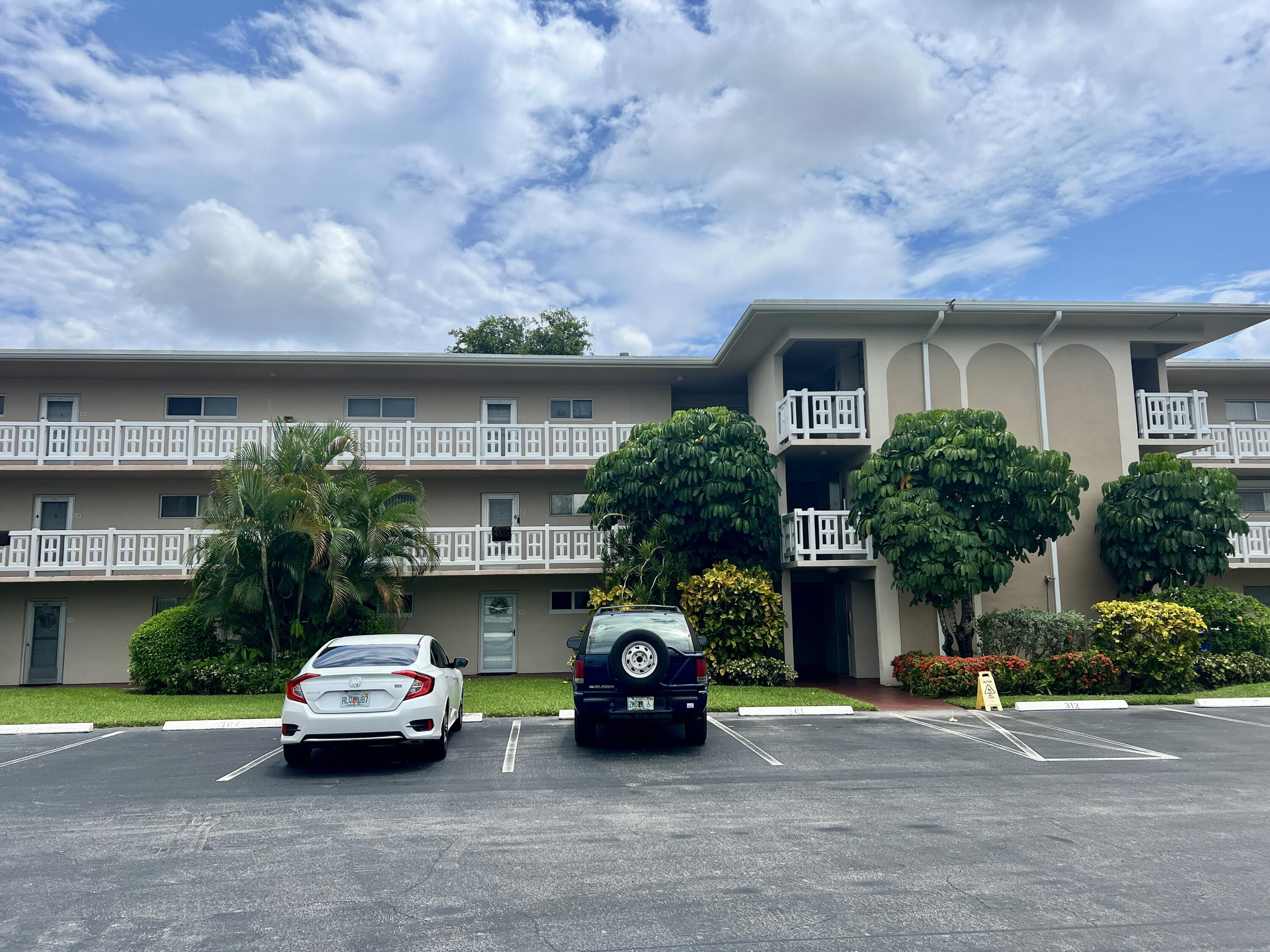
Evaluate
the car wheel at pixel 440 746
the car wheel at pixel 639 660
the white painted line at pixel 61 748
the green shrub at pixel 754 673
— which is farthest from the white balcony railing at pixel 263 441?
the car wheel at pixel 440 746

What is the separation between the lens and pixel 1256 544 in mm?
20891

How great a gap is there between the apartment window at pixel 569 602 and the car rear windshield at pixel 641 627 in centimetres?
980

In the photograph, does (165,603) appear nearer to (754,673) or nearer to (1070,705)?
(754,673)

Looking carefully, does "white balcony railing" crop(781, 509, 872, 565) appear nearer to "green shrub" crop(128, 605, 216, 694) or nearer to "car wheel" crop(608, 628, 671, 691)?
"car wheel" crop(608, 628, 671, 691)

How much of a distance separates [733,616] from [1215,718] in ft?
26.9

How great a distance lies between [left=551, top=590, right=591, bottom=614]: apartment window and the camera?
74.1 feet

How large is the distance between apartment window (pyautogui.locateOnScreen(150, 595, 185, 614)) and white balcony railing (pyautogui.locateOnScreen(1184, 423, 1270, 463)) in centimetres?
2519

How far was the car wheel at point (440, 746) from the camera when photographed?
10.7 m

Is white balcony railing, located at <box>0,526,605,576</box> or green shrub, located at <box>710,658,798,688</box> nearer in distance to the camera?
green shrub, located at <box>710,658,798,688</box>

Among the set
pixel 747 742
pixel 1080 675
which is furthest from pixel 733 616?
pixel 1080 675

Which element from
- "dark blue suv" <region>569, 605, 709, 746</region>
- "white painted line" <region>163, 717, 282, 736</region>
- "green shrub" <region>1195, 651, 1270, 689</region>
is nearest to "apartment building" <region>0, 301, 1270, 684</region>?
"green shrub" <region>1195, 651, 1270, 689</region>

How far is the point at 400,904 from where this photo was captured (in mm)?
5711

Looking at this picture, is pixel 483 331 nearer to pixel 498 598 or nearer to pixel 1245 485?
pixel 498 598

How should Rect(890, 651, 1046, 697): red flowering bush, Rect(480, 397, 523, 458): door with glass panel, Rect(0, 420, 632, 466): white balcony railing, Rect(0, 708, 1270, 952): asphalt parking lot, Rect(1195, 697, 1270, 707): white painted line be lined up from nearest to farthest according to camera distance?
Rect(0, 708, 1270, 952): asphalt parking lot, Rect(1195, 697, 1270, 707): white painted line, Rect(890, 651, 1046, 697): red flowering bush, Rect(0, 420, 632, 466): white balcony railing, Rect(480, 397, 523, 458): door with glass panel
